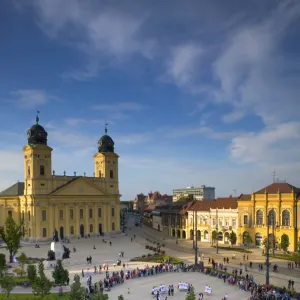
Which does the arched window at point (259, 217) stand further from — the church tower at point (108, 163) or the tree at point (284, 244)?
the church tower at point (108, 163)

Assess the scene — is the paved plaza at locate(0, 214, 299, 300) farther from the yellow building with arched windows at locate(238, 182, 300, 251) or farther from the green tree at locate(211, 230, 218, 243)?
the yellow building with arched windows at locate(238, 182, 300, 251)

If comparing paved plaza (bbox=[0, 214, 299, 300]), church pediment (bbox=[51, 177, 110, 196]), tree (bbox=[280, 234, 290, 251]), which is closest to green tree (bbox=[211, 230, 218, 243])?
paved plaza (bbox=[0, 214, 299, 300])

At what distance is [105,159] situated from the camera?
87062 mm

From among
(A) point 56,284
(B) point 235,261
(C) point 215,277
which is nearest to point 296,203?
(B) point 235,261

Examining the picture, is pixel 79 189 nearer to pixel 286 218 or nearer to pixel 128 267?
pixel 128 267

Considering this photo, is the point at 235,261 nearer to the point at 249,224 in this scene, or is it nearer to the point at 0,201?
the point at 249,224

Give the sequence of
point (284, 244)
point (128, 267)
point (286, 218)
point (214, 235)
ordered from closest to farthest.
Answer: point (128, 267) → point (284, 244) → point (286, 218) → point (214, 235)

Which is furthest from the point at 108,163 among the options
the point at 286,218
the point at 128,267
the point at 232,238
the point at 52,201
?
the point at 128,267

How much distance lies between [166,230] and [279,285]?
2056 inches

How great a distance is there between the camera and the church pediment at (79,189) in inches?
3039

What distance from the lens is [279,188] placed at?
2525 inches

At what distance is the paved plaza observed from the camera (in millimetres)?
34134

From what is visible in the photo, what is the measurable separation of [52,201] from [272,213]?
40.5 m

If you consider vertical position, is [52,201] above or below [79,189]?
below
